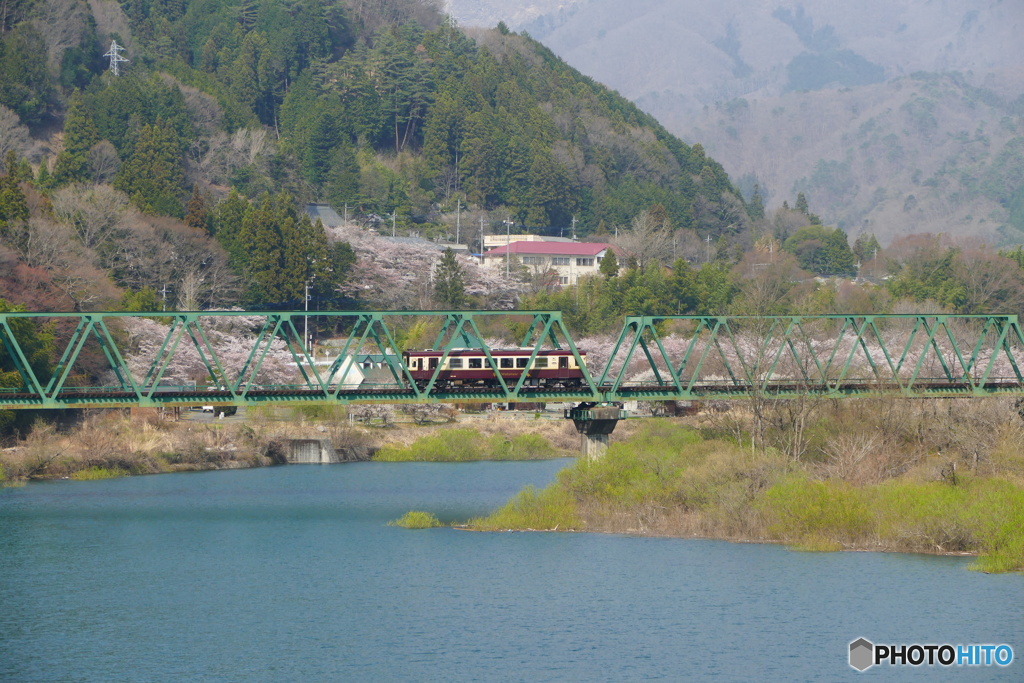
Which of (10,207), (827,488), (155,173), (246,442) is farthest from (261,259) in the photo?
(827,488)

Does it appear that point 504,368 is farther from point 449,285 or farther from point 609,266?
point 609,266

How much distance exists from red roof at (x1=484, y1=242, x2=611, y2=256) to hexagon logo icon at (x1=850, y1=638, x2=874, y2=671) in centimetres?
10109

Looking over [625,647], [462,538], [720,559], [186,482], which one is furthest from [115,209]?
[625,647]

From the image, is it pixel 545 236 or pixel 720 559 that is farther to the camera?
pixel 545 236

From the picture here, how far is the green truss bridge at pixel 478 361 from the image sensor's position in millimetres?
56125

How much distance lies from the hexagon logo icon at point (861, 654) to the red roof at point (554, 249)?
101m

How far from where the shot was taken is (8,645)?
36.9 metres

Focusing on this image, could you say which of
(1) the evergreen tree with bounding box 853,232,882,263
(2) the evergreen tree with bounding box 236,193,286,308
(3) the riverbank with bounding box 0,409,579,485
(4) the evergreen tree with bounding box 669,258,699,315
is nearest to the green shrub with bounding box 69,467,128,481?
(3) the riverbank with bounding box 0,409,579,485

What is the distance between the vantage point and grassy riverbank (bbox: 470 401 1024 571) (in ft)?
147

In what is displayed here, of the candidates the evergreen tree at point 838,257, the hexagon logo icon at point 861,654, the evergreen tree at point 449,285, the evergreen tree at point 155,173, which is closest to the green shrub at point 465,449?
the evergreen tree at point 449,285

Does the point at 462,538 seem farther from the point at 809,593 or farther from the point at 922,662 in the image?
the point at 922,662

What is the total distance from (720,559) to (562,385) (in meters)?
17.5

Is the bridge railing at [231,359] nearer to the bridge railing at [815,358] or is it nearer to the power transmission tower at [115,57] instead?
the bridge railing at [815,358]

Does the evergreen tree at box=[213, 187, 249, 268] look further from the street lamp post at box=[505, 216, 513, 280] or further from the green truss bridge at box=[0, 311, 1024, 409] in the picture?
the street lamp post at box=[505, 216, 513, 280]
